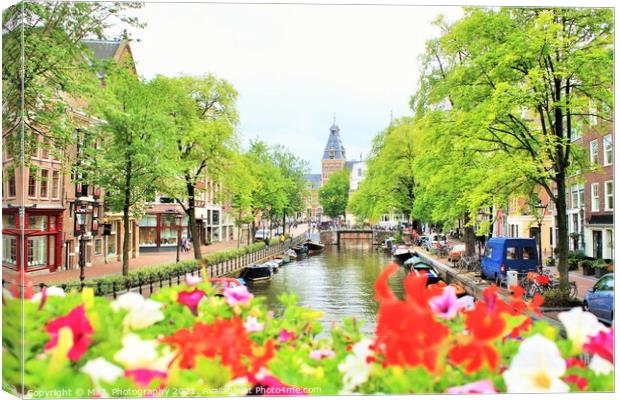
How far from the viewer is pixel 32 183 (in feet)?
16.1

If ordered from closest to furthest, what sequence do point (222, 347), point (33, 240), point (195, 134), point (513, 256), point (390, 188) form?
point (222, 347)
point (33, 240)
point (195, 134)
point (513, 256)
point (390, 188)

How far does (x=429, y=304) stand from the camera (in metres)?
2.20

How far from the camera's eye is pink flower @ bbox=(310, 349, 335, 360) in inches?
94.5

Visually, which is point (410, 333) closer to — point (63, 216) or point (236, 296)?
point (236, 296)

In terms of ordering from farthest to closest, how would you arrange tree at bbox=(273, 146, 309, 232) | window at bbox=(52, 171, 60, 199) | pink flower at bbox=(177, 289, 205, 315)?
tree at bbox=(273, 146, 309, 232)
window at bbox=(52, 171, 60, 199)
pink flower at bbox=(177, 289, 205, 315)

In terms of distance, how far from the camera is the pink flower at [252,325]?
2.59 metres

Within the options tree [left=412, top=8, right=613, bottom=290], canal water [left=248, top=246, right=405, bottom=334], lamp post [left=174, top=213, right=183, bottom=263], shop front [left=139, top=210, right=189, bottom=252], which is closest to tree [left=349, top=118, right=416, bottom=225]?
tree [left=412, top=8, right=613, bottom=290]

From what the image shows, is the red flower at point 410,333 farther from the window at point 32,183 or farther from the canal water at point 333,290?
the window at point 32,183

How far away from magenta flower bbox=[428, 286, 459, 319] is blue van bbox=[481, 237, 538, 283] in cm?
836

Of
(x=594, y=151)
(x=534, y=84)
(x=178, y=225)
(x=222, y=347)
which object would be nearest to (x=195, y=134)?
(x=178, y=225)

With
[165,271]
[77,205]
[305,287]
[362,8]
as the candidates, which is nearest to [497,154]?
[305,287]

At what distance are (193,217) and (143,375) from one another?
6.62 m

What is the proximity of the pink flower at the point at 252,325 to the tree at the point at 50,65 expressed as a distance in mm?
2941

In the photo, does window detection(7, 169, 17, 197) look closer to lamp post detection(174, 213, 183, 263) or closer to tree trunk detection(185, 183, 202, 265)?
lamp post detection(174, 213, 183, 263)
